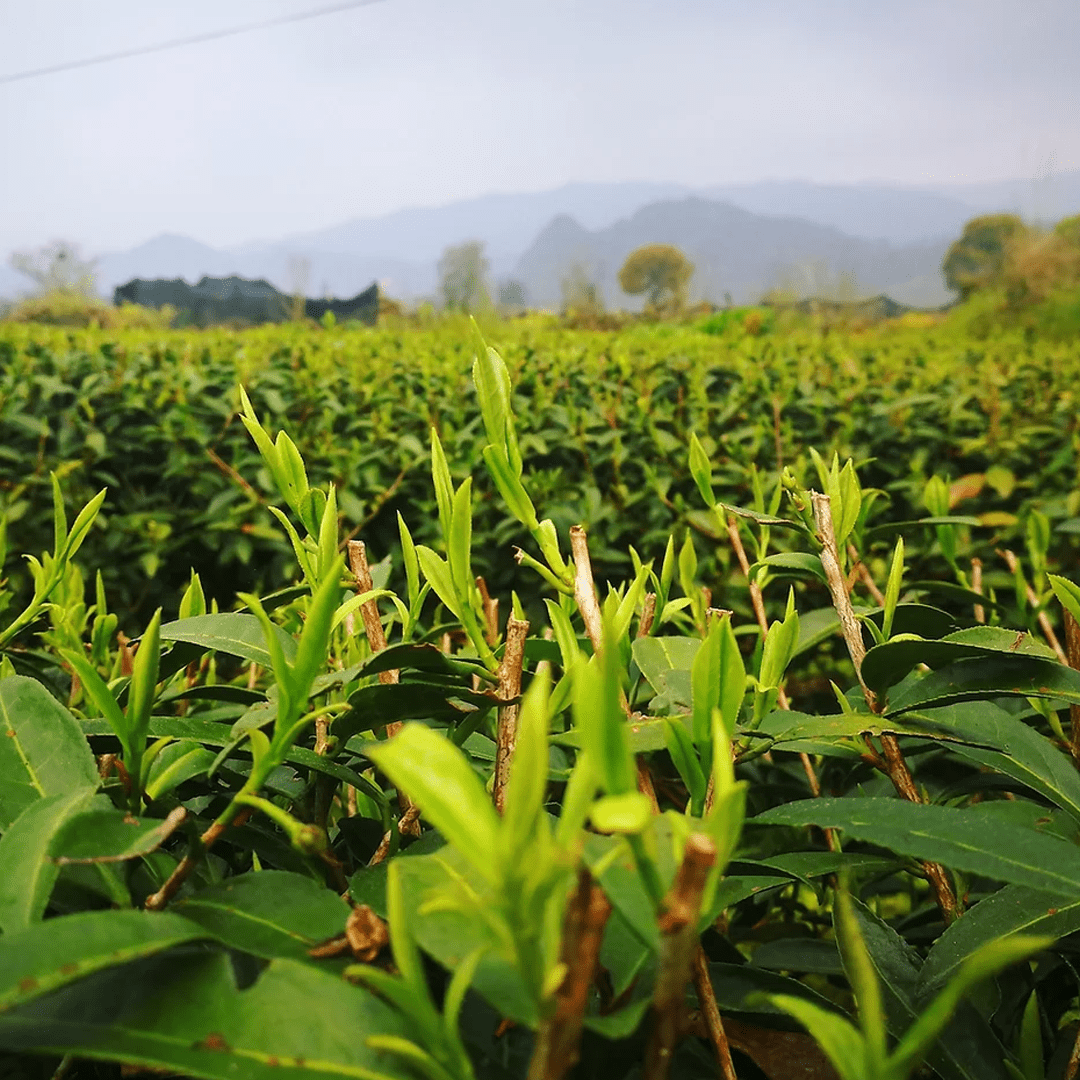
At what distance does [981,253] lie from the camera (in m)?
12.0

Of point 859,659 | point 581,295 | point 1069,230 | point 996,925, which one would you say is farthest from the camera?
point 581,295

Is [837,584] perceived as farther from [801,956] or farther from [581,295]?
[581,295]

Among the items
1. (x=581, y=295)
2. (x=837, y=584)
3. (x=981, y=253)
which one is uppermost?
(x=981, y=253)

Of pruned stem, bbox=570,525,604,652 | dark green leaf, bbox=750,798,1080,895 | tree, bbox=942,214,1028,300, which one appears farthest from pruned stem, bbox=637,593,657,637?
→ tree, bbox=942,214,1028,300

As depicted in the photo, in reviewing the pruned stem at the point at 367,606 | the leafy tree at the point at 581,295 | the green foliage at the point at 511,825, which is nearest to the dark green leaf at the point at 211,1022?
the green foliage at the point at 511,825

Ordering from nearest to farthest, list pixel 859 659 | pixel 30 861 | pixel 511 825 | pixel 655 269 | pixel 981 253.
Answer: pixel 511 825 → pixel 30 861 → pixel 859 659 → pixel 981 253 → pixel 655 269

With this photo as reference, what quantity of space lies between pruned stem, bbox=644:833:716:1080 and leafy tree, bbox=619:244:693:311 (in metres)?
13.9

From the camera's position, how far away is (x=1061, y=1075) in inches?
22.1

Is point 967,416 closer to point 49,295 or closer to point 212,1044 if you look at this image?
point 212,1044

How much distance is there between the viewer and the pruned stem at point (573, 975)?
29cm

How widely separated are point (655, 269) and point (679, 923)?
59.5 feet

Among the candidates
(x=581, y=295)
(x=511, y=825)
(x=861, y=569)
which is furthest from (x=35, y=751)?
(x=581, y=295)

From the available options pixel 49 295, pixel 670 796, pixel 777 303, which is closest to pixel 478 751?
pixel 670 796

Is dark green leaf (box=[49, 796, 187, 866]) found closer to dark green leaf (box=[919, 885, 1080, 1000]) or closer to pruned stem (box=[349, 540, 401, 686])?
pruned stem (box=[349, 540, 401, 686])
